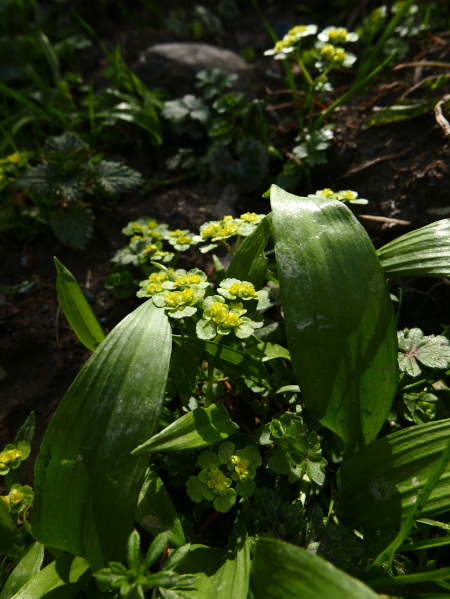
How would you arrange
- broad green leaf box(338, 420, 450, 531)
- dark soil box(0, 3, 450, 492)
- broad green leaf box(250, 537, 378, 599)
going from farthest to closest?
dark soil box(0, 3, 450, 492)
broad green leaf box(338, 420, 450, 531)
broad green leaf box(250, 537, 378, 599)

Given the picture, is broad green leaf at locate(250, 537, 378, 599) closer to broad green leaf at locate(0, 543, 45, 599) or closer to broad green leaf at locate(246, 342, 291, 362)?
broad green leaf at locate(246, 342, 291, 362)

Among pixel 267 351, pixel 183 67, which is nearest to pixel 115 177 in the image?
pixel 183 67

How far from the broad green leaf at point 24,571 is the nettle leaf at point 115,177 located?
166 cm

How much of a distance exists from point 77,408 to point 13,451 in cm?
46

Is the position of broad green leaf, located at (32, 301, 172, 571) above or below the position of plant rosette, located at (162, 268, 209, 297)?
below

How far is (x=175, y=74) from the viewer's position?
2.87 m

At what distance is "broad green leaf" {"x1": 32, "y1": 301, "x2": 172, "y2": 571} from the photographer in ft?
3.59

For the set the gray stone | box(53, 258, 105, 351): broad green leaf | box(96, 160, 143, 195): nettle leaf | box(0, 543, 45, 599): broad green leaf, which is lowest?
box(0, 543, 45, 599): broad green leaf

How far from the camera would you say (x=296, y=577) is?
0.94m

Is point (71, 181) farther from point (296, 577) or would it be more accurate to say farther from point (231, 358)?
point (296, 577)

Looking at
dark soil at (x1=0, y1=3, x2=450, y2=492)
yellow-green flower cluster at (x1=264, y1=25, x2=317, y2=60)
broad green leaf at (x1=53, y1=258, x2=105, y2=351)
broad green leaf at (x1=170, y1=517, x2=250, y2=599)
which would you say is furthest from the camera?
yellow-green flower cluster at (x1=264, y1=25, x2=317, y2=60)

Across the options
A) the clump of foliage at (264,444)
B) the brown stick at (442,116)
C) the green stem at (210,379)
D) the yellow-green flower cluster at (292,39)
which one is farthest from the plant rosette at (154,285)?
the brown stick at (442,116)

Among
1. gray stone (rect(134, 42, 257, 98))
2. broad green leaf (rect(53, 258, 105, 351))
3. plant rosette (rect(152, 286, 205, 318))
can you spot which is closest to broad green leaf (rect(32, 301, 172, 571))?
plant rosette (rect(152, 286, 205, 318))

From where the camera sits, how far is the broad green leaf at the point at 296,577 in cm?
87
